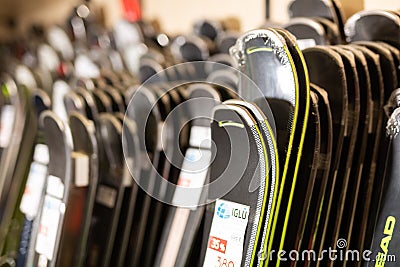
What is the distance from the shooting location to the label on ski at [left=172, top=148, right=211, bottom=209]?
1.41 metres

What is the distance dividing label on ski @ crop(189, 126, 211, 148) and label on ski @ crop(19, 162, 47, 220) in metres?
0.46

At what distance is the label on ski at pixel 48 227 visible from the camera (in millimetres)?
1526

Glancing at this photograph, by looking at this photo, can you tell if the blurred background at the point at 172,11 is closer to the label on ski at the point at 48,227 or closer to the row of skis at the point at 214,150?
the row of skis at the point at 214,150

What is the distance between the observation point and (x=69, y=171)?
152 cm

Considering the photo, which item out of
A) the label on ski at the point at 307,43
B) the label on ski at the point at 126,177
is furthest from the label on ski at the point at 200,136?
the label on ski at the point at 307,43

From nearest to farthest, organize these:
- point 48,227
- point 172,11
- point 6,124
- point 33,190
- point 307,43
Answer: point 307,43, point 48,227, point 33,190, point 6,124, point 172,11

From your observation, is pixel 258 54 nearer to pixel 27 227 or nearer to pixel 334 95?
pixel 334 95

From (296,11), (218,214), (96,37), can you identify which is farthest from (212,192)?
(96,37)

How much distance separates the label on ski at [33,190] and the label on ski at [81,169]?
194 mm

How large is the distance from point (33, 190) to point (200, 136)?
1.87 feet

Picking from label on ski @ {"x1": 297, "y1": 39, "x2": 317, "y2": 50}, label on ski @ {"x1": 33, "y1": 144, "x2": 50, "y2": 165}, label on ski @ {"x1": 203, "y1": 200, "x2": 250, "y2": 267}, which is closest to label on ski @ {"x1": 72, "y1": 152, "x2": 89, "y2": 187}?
label on ski @ {"x1": 33, "y1": 144, "x2": 50, "y2": 165}

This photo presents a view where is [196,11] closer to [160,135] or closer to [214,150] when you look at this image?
[160,135]

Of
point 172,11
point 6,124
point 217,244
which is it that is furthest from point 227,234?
point 172,11

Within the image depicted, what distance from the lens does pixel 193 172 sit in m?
1.46
